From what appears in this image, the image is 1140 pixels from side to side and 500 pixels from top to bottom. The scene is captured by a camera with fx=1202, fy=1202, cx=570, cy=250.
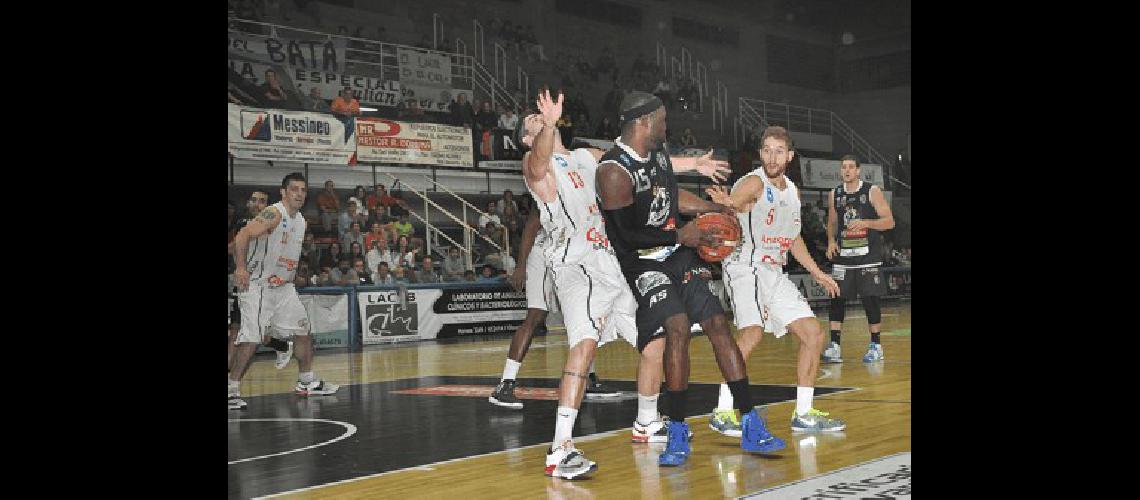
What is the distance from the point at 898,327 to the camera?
20438mm

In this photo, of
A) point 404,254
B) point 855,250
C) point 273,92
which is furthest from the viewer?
point 273,92

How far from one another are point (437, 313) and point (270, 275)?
31.1 ft

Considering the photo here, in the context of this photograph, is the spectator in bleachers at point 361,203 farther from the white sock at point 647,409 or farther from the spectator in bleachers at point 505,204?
the white sock at point 647,409

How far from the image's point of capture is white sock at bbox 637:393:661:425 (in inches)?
286

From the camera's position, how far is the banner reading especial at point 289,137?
1970 centimetres

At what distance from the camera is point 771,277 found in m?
7.80

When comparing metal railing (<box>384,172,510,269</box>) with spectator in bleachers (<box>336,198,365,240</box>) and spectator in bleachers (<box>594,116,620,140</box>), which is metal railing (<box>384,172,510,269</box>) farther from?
spectator in bleachers (<box>594,116,620,140</box>)

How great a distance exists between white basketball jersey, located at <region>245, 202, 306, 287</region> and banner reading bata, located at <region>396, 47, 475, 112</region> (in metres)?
13.5

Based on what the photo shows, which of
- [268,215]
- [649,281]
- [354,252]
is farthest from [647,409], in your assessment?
[354,252]

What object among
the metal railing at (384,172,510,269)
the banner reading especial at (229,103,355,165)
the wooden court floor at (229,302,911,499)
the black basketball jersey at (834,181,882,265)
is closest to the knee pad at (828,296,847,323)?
the black basketball jersey at (834,181,882,265)

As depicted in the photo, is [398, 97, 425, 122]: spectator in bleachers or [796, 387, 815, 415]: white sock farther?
[398, 97, 425, 122]: spectator in bleachers

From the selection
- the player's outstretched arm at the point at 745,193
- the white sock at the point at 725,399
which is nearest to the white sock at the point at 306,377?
the white sock at the point at 725,399

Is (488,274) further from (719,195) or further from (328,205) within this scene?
(719,195)
